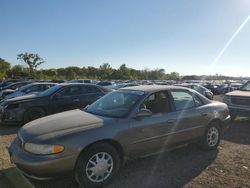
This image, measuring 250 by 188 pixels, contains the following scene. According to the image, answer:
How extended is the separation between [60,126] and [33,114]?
5.23 metres

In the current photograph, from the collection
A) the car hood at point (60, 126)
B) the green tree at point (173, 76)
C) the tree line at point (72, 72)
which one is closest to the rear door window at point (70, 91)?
the car hood at point (60, 126)

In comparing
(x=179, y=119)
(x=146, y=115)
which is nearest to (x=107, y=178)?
(x=146, y=115)

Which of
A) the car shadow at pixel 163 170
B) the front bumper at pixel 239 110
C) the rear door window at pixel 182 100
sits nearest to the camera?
Result: the car shadow at pixel 163 170

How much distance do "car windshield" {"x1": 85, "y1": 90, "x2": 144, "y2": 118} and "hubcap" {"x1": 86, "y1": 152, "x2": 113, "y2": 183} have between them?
29.4 inches

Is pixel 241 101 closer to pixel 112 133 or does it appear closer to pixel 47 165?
pixel 112 133

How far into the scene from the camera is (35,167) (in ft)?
11.8

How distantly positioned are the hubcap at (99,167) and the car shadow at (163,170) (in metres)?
0.20

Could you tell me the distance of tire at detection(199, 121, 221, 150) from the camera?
5.76m


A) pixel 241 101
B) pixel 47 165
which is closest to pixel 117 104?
pixel 47 165

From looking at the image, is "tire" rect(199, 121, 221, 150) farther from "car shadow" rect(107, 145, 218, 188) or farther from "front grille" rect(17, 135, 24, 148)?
"front grille" rect(17, 135, 24, 148)

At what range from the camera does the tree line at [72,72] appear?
70.6 meters

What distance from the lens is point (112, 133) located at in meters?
4.12

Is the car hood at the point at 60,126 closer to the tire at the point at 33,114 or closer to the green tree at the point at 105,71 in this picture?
the tire at the point at 33,114

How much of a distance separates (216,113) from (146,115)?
88.0 inches
